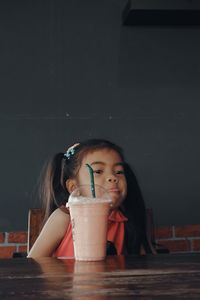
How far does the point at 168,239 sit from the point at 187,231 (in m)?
0.10

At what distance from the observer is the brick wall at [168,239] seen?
7.98ft

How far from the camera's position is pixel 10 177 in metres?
2.46

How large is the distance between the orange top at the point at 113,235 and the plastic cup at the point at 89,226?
598 millimetres

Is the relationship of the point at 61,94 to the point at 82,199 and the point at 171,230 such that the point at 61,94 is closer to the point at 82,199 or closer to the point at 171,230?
the point at 171,230

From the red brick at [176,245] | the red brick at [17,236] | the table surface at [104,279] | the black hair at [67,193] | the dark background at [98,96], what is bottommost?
the table surface at [104,279]

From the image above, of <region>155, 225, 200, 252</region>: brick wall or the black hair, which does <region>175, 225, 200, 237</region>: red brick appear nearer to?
<region>155, 225, 200, 252</region>: brick wall

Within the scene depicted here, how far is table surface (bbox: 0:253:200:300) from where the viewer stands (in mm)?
636

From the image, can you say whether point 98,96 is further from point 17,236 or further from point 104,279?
point 104,279

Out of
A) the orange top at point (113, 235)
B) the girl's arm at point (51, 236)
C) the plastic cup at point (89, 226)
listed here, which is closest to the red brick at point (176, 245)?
the orange top at point (113, 235)

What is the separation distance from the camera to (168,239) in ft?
8.29

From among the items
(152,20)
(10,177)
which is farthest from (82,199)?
(152,20)

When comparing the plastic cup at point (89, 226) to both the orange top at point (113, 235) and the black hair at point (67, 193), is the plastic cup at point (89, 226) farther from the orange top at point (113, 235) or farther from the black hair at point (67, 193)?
the black hair at point (67, 193)

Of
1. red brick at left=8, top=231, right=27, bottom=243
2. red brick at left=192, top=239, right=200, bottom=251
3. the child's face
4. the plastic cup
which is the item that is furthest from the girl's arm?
red brick at left=192, top=239, right=200, bottom=251

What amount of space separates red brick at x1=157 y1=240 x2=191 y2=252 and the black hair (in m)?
0.49
